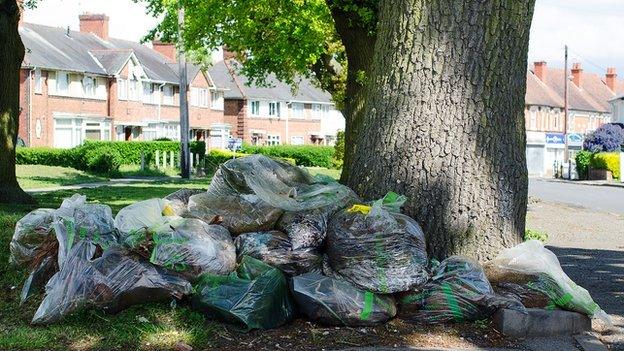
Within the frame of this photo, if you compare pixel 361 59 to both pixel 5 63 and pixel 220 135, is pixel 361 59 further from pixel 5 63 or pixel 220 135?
pixel 220 135

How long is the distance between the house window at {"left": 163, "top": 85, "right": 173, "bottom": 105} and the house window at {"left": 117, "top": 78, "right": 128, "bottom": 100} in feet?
20.9

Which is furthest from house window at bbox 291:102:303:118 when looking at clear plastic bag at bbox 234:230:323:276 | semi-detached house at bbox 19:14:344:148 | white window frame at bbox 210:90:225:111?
clear plastic bag at bbox 234:230:323:276

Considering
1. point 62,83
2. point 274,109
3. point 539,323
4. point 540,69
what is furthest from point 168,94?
point 539,323

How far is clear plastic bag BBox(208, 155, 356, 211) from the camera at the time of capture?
6.83m

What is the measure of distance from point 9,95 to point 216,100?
56.0 meters

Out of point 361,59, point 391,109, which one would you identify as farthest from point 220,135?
point 391,109

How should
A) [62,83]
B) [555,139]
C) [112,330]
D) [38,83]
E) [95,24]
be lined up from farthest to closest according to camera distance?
[555,139] < [95,24] < [62,83] < [38,83] < [112,330]

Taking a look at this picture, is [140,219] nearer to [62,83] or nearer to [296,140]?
[62,83]

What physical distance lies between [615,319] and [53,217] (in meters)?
4.54

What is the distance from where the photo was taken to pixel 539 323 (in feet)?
20.7

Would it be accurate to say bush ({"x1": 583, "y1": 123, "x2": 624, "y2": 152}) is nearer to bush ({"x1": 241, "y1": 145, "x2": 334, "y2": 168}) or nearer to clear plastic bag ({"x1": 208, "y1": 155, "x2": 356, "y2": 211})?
bush ({"x1": 241, "y1": 145, "x2": 334, "y2": 168})

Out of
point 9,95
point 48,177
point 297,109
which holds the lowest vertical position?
point 48,177

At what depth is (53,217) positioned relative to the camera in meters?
6.71

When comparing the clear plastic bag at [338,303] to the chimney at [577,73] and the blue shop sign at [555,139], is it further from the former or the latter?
the chimney at [577,73]
